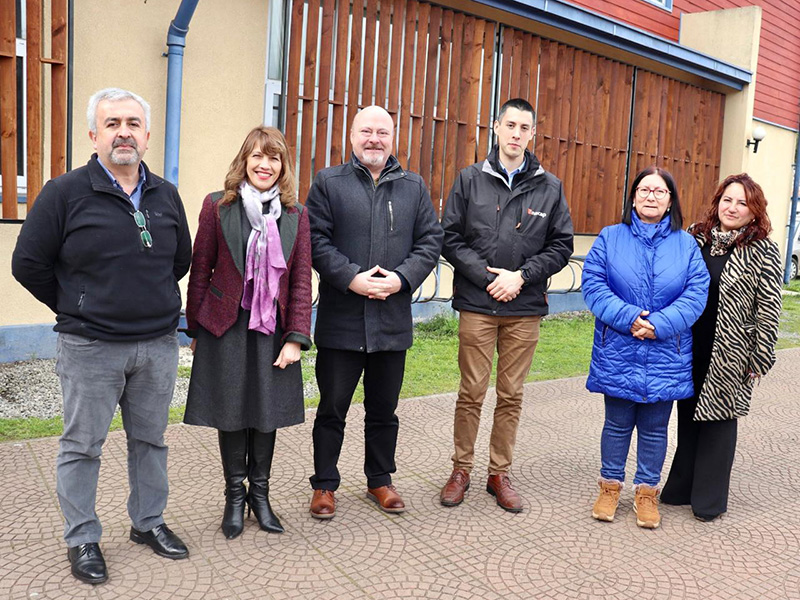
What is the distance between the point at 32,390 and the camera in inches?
234

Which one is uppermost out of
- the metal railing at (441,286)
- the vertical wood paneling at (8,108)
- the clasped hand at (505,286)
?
the vertical wood paneling at (8,108)

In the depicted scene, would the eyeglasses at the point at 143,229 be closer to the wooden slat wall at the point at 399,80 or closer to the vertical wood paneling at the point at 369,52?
the wooden slat wall at the point at 399,80

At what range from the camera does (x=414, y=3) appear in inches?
363

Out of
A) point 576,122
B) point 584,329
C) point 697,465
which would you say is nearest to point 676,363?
point 697,465

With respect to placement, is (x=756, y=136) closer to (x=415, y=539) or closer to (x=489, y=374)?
(x=489, y=374)

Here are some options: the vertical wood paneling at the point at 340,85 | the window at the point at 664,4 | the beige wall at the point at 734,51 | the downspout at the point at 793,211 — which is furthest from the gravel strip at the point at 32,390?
the downspout at the point at 793,211

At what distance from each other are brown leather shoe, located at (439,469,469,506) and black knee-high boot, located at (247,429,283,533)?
95cm

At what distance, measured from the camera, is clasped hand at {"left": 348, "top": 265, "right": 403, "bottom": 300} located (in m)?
3.88

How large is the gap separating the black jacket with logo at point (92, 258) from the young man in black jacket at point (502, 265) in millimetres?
1747

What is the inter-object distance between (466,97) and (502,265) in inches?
246

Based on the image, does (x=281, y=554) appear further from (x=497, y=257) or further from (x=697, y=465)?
(x=697, y=465)

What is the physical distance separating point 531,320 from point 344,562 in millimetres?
1705

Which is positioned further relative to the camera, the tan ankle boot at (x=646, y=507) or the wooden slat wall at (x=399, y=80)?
the wooden slat wall at (x=399, y=80)

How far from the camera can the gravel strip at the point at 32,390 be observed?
17.9ft
